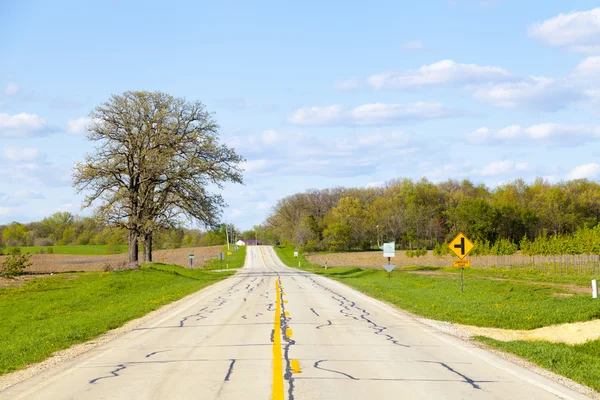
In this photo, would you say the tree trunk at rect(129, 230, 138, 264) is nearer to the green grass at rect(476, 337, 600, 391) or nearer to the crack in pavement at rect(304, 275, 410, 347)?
the crack in pavement at rect(304, 275, 410, 347)

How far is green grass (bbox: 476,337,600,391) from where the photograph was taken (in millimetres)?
9633

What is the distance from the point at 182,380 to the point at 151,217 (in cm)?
4108

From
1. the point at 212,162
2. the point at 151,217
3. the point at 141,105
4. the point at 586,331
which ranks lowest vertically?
the point at 586,331

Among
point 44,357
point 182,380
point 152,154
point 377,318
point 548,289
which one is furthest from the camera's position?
point 152,154

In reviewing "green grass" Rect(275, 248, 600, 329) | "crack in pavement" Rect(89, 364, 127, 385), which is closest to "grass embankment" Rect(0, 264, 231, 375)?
"crack in pavement" Rect(89, 364, 127, 385)

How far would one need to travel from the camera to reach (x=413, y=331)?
15094 mm

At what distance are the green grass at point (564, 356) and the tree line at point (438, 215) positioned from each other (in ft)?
312

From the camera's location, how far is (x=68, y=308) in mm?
26578

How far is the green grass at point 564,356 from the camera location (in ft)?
31.6

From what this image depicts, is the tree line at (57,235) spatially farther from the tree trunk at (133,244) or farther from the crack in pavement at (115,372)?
the crack in pavement at (115,372)

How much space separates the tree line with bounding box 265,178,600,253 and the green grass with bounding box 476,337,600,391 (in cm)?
9515

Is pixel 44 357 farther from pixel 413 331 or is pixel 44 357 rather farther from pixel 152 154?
pixel 152 154

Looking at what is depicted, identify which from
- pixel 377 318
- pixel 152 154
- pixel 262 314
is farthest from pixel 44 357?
pixel 152 154

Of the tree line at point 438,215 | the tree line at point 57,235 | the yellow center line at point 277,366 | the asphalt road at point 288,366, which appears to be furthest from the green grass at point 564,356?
the tree line at point 57,235
